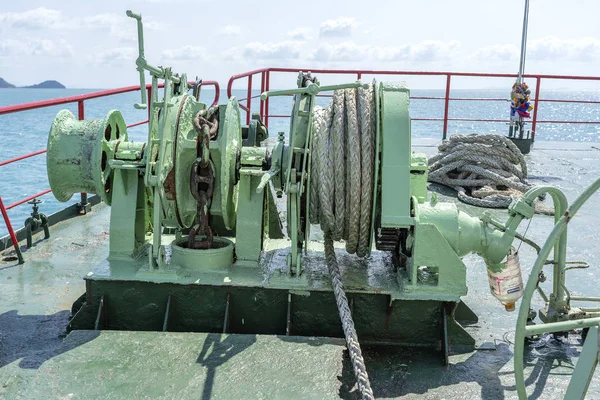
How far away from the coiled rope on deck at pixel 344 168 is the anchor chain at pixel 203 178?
0.60 meters

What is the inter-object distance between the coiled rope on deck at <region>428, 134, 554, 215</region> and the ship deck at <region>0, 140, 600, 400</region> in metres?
2.10

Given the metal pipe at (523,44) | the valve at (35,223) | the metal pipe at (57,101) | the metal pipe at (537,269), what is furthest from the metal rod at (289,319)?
the metal pipe at (523,44)

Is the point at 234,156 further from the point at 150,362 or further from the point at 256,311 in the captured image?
the point at 150,362

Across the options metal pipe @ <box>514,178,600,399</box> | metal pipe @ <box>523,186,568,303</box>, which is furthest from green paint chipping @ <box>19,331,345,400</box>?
metal pipe @ <box>523,186,568,303</box>

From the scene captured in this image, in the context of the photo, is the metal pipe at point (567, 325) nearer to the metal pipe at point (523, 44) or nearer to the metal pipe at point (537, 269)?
the metal pipe at point (537, 269)

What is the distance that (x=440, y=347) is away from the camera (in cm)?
374

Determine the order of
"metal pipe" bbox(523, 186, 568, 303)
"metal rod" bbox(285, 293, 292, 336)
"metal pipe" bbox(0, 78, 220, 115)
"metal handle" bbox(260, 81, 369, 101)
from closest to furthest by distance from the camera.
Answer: "metal pipe" bbox(523, 186, 568, 303)
"metal handle" bbox(260, 81, 369, 101)
"metal rod" bbox(285, 293, 292, 336)
"metal pipe" bbox(0, 78, 220, 115)

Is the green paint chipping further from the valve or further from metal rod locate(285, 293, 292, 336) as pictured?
the valve

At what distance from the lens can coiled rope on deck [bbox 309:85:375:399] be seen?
3.65 metres

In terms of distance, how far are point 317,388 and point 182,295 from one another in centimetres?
123

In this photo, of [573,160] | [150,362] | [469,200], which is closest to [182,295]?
[150,362]

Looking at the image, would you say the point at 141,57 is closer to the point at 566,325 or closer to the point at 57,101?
the point at 57,101

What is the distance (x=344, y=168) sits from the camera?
3686 mm

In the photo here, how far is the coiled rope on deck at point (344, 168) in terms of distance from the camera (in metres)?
3.65
